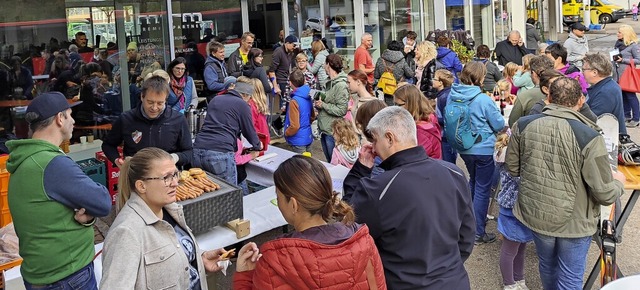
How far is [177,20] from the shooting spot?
12.5m

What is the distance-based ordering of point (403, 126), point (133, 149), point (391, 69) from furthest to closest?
point (391, 69)
point (133, 149)
point (403, 126)

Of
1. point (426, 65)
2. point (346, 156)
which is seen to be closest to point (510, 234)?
point (346, 156)

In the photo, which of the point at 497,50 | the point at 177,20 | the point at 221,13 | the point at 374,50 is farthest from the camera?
the point at 374,50

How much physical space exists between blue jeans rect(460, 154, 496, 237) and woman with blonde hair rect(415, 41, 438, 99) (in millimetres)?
2744

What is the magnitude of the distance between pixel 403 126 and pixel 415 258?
0.60 m

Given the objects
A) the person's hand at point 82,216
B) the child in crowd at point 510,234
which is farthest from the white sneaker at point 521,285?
the person's hand at point 82,216

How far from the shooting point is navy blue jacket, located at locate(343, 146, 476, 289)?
2602mm

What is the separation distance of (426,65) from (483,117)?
3.09 meters

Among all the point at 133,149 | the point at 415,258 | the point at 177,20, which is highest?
the point at 177,20

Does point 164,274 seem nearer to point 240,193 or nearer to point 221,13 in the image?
point 240,193

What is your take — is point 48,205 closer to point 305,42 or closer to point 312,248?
point 312,248

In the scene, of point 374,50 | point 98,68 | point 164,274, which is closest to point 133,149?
point 164,274

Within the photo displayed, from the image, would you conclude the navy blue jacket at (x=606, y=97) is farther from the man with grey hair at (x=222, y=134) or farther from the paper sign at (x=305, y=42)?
the paper sign at (x=305, y=42)

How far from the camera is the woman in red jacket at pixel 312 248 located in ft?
6.99
